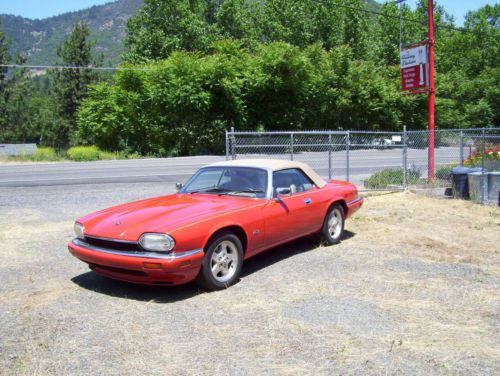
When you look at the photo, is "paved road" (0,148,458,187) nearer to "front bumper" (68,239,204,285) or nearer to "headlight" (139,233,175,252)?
"front bumper" (68,239,204,285)

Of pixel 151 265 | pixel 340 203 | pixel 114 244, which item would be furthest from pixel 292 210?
pixel 114 244

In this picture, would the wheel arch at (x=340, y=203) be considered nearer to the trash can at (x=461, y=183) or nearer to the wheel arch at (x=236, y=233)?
the wheel arch at (x=236, y=233)

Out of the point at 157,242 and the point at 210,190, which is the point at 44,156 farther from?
the point at 157,242

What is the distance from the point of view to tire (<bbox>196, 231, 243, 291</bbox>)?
17.3 ft

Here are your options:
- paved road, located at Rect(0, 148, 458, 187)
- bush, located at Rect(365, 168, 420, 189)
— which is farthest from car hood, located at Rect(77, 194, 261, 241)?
paved road, located at Rect(0, 148, 458, 187)

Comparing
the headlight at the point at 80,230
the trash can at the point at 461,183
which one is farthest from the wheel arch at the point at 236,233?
the trash can at the point at 461,183

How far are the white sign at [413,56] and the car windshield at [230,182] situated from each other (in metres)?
9.59

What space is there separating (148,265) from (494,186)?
9.08m

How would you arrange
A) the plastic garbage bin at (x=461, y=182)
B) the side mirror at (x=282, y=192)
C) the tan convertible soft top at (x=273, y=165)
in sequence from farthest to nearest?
the plastic garbage bin at (x=461, y=182), the tan convertible soft top at (x=273, y=165), the side mirror at (x=282, y=192)

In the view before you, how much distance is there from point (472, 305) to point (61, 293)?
13.9ft

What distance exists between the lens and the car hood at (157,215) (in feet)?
16.8

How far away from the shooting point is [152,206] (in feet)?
19.6

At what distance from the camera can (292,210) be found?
6453mm

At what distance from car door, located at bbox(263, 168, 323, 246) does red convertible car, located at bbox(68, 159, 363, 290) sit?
0.01 m
